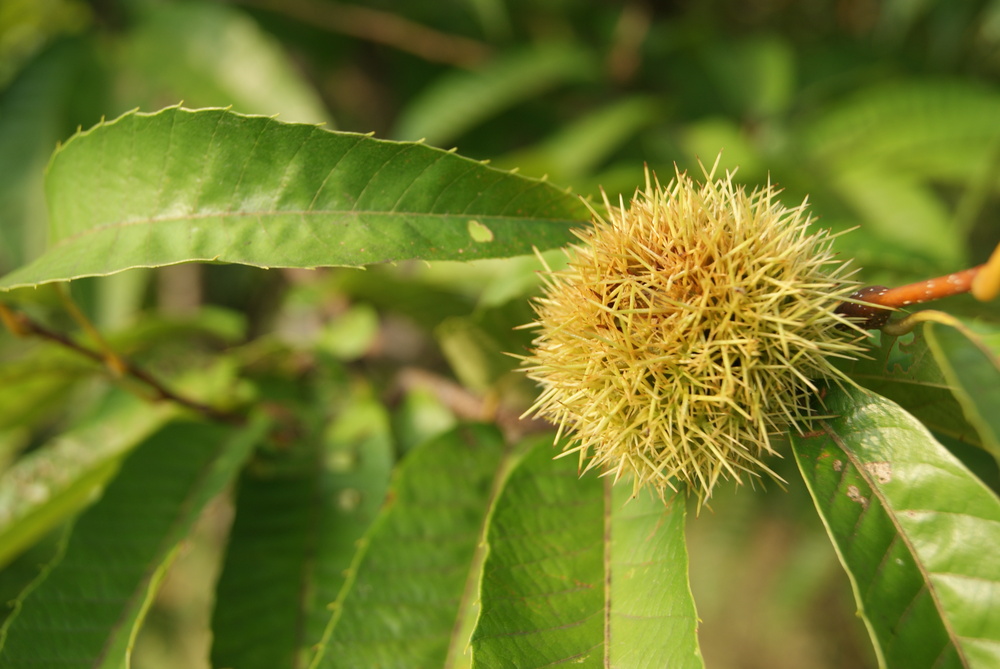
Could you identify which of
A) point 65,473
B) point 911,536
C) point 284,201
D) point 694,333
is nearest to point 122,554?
point 65,473

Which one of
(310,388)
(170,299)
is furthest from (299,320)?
(310,388)

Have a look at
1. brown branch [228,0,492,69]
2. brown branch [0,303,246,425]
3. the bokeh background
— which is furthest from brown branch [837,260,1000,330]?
brown branch [228,0,492,69]

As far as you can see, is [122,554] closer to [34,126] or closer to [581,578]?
[581,578]

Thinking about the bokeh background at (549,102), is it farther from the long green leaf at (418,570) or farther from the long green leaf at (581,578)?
the long green leaf at (581,578)

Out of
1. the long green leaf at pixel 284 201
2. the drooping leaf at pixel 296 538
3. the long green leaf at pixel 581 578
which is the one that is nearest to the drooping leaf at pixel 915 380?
the long green leaf at pixel 581 578

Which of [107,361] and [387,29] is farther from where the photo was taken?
[387,29]

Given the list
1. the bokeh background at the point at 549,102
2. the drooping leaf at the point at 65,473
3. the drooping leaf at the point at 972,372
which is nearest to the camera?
the drooping leaf at the point at 972,372
